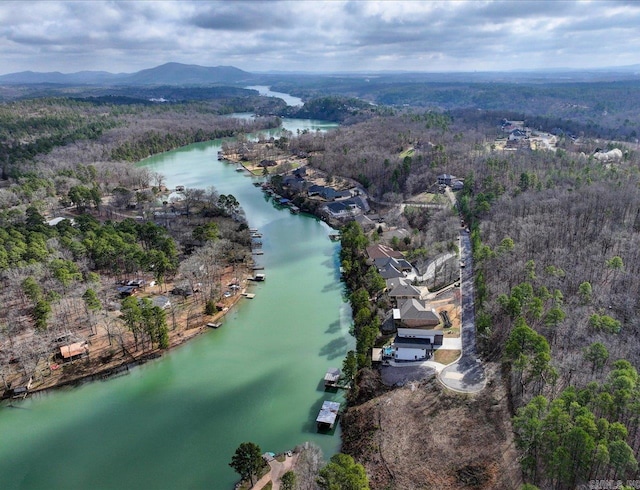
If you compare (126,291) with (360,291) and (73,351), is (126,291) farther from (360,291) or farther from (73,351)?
(360,291)

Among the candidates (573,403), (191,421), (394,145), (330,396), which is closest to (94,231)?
(191,421)

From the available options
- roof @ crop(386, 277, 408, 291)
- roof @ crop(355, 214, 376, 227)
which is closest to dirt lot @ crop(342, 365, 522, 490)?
roof @ crop(386, 277, 408, 291)

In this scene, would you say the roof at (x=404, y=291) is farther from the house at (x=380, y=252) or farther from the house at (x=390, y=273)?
the house at (x=380, y=252)

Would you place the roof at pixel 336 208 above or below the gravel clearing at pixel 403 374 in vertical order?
above

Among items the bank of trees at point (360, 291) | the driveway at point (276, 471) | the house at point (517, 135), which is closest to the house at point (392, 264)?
the bank of trees at point (360, 291)

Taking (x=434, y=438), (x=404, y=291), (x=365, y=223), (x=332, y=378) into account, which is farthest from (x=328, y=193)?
(x=434, y=438)

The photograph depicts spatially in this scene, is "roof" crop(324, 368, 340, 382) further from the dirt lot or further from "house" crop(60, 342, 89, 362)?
"house" crop(60, 342, 89, 362)

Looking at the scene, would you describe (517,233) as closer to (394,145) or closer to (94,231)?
(94,231)

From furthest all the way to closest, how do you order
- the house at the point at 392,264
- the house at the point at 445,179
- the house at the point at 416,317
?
the house at the point at 445,179
the house at the point at 392,264
the house at the point at 416,317
